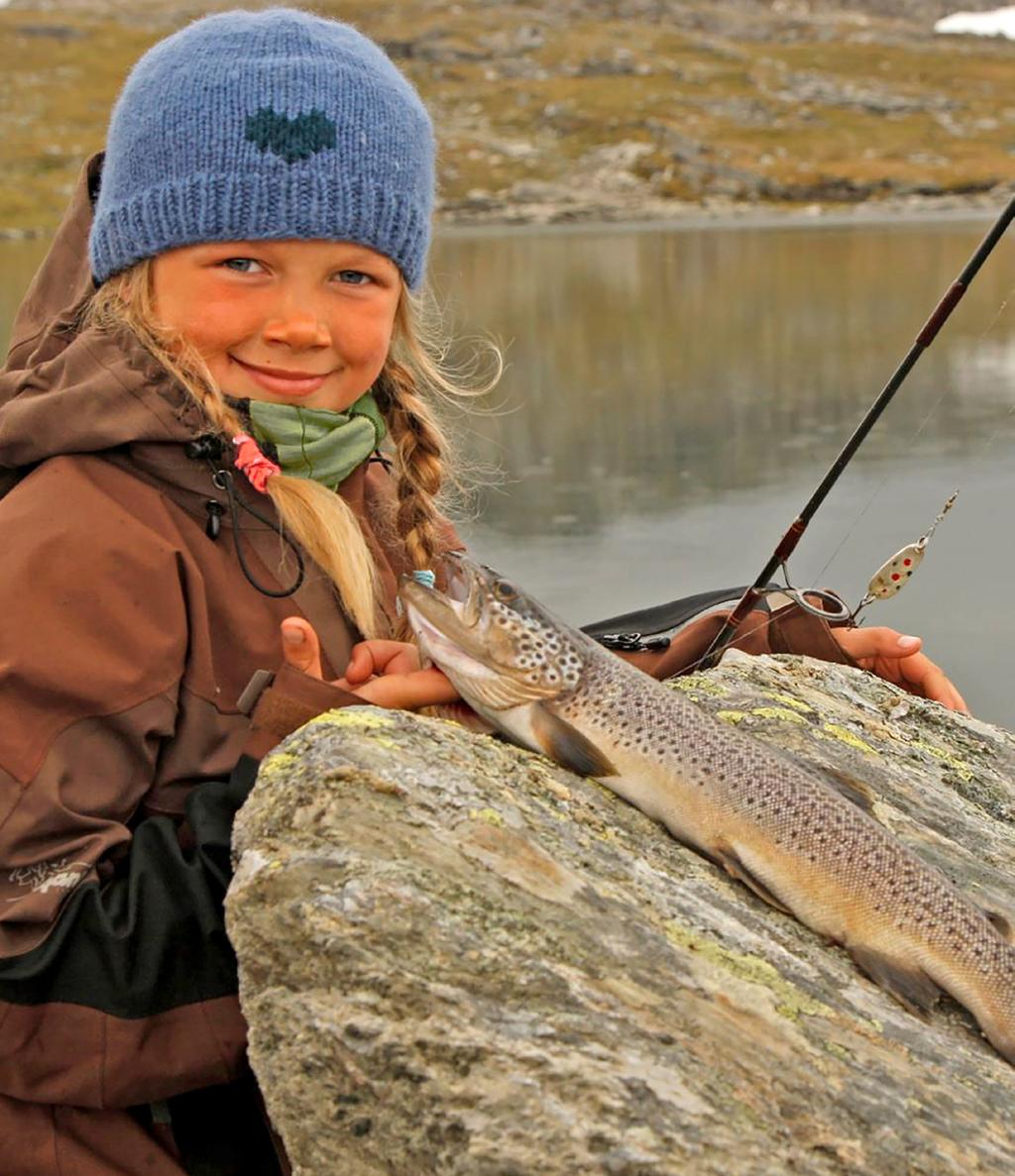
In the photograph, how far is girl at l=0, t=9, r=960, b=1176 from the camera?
101 inches

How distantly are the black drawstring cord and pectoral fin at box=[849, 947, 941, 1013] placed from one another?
1.43 metres

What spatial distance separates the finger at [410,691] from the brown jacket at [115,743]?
5.4 inches

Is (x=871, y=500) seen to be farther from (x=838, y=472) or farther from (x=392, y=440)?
(x=392, y=440)

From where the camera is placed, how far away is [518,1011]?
2.32 metres

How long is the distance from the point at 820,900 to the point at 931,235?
4032 cm

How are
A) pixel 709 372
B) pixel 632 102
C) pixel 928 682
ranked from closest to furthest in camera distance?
pixel 928 682
pixel 709 372
pixel 632 102

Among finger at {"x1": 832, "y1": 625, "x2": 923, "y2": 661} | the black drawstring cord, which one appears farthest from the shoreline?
the black drawstring cord

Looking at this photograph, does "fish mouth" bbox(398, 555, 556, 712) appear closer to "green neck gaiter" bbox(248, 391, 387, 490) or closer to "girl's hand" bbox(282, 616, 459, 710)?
"girl's hand" bbox(282, 616, 459, 710)

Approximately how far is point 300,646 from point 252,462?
18.1 inches

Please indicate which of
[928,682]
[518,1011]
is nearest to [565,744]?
[518,1011]

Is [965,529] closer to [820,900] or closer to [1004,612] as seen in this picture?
[1004,612]

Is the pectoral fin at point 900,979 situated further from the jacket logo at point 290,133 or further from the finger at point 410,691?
the jacket logo at point 290,133

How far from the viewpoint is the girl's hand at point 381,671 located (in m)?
2.86

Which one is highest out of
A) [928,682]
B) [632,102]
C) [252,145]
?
[252,145]
